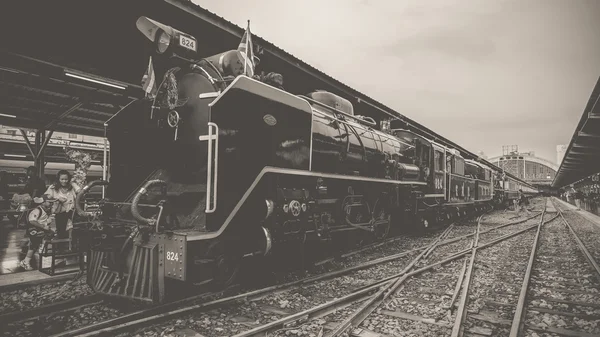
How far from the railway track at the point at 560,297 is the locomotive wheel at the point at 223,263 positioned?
10.6 ft

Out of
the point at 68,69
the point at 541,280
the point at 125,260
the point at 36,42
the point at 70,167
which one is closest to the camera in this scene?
the point at 125,260

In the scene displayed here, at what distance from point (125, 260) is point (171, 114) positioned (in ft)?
6.33

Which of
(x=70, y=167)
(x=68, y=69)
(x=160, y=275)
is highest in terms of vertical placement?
(x=68, y=69)

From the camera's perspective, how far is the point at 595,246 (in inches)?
384

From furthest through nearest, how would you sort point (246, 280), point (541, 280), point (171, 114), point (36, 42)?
point (36, 42) < point (541, 280) < point (246, 280) < point (171, 114)

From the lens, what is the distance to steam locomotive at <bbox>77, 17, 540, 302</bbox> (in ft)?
13.7

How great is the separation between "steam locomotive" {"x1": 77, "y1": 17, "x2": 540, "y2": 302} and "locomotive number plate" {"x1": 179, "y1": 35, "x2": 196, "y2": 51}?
0.02 metres

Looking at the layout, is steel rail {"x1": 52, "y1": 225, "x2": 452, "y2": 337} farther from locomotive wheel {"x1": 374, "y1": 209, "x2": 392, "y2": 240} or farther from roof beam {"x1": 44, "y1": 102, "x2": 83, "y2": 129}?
roof beam {"x1": 44, "y1": 102, "x2": 83, "y2": 129}

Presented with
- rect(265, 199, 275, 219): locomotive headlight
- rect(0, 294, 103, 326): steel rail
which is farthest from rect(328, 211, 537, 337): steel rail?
rect(0, 294, 103, 326): steel rail

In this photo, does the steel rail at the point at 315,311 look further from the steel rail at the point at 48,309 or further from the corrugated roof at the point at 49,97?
the corrugated roof at the point at 49,97

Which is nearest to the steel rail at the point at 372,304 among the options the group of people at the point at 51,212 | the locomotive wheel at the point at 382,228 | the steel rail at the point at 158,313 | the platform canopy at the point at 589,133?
the steel rail at the point at 158,313

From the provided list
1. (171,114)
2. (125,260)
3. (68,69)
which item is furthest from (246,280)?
(68,69)

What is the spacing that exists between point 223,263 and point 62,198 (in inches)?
150

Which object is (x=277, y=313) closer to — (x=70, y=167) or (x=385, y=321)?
(x=385, y=321)
